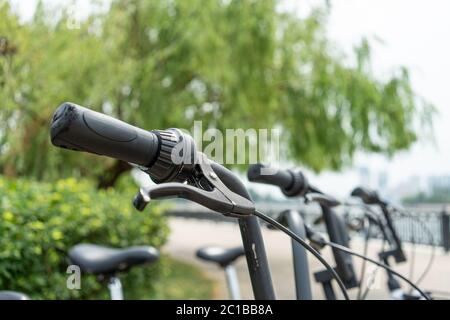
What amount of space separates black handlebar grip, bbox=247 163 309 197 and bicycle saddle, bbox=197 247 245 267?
100 cm

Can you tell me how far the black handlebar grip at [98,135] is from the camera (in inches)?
30.3

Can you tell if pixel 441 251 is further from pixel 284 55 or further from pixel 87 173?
pixel 87 173

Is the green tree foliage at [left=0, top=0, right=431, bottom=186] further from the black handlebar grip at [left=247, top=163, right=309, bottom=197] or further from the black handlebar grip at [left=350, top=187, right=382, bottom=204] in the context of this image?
the black handlebar grip at [left=247, top=163, right=309, bottom=197]

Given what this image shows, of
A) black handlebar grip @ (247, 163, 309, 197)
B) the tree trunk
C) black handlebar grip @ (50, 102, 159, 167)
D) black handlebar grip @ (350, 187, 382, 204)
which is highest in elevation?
the tree trunk

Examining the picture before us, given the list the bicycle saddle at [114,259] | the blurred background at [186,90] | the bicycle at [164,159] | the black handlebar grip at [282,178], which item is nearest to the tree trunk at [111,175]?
the blurred background at [186,90]

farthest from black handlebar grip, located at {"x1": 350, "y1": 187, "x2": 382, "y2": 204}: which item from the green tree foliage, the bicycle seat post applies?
the green tree foliage

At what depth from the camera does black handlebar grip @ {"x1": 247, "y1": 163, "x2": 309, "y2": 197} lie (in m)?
1.26

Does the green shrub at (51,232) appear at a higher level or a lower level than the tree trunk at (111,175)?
lower

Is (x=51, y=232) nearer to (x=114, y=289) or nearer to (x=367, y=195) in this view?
(x=114, y=289)

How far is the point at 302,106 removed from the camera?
29.4 feet

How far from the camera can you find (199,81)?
29.2 ft

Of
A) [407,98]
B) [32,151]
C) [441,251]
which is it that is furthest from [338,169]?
[32,151]

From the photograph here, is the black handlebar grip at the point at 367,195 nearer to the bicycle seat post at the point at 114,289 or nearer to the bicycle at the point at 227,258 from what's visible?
the bicycle at the point at 227,258

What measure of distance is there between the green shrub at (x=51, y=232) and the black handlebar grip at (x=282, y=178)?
1899 mm
